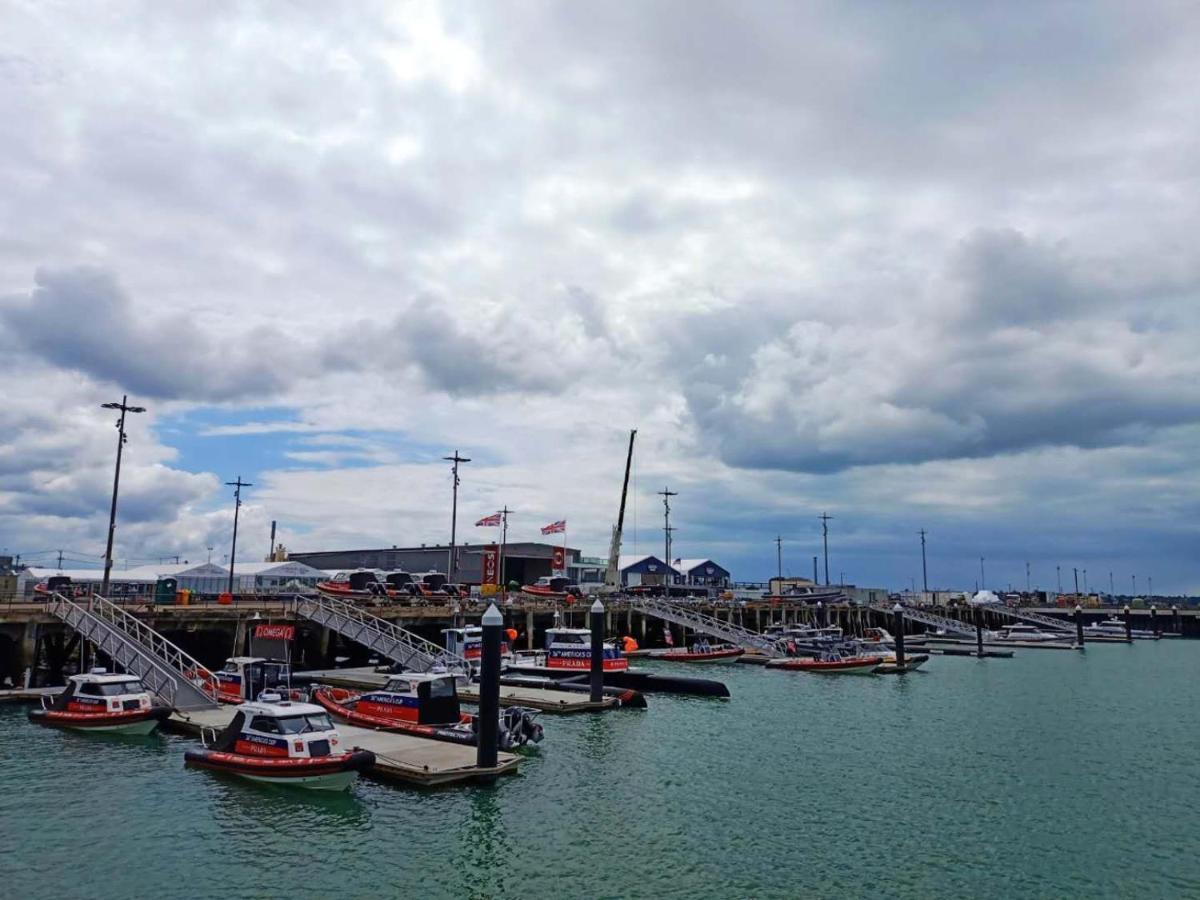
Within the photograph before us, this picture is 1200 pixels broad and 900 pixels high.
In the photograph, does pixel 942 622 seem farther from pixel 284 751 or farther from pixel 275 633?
pixel 284 751

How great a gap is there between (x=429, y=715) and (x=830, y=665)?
40.3m

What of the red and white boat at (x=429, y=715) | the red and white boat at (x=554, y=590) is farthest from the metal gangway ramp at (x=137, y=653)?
the red and white boat at (x=554, y=590)

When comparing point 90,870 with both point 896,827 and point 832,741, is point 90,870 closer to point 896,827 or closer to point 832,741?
point 896,827

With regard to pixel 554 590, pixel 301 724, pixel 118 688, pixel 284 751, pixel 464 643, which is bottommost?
pixel 284 751

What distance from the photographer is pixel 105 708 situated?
35.3m

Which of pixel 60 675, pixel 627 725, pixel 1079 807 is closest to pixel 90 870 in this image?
pixel 627 725

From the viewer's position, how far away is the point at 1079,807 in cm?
2841

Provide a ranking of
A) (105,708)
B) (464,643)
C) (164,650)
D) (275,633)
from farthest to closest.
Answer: (464,643), (275,633), (164,650), (105,708)

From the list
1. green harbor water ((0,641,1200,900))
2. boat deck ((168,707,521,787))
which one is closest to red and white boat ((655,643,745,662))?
green harbor water ((0,641,1200,900))

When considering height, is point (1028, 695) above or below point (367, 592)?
below

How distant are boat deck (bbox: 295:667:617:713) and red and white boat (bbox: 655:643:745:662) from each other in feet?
87.7

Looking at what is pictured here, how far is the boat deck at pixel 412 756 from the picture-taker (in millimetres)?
27891

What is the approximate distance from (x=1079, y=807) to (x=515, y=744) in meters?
18.9

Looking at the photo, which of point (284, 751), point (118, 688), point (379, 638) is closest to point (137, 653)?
point (118, 688)
